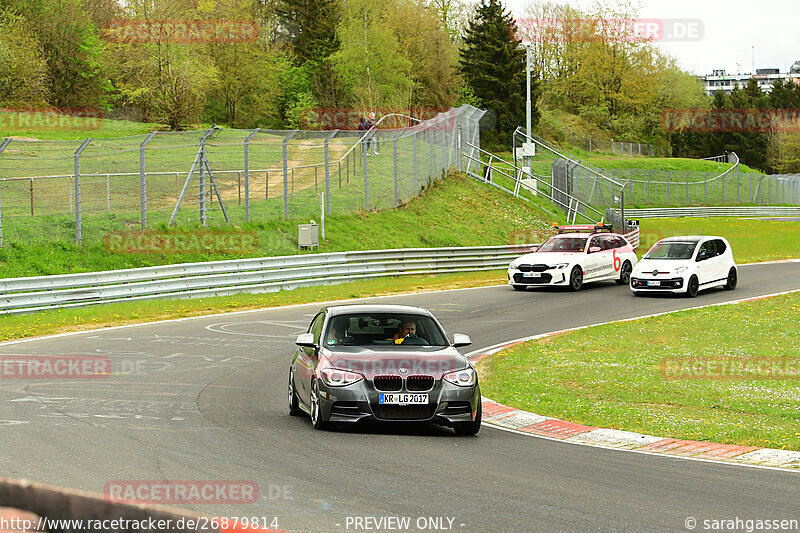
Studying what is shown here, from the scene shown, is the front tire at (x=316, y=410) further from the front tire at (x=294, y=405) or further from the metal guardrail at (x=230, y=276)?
the metal guardrail at (x=230, y=276)

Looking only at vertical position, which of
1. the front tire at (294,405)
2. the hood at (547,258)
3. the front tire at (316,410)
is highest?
the front tire at (316,410)

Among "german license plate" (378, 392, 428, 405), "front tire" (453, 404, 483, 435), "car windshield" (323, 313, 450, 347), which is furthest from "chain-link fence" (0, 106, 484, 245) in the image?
"front tire" (453, 404, 483, 435)

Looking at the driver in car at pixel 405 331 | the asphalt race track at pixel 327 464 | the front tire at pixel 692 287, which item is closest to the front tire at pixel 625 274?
the front tire at pixel 692 287

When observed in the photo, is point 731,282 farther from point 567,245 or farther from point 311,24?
point 311,24

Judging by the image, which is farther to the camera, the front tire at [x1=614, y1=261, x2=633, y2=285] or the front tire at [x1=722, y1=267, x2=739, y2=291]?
the front tire at [x1=614, y1=261, x2=633, y2=285]

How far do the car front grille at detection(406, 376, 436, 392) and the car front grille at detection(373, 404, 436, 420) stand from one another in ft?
0.58

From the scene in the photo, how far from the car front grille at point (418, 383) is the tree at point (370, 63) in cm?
6509

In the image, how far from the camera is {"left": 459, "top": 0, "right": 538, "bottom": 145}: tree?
3127 inches

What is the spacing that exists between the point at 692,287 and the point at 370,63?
Answer: 176ft

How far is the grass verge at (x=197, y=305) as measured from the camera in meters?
20.2

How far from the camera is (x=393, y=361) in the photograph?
10430 millimetres

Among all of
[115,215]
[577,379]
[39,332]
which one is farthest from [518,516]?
[115,215]

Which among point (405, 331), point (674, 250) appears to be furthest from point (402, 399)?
point (674, 250)

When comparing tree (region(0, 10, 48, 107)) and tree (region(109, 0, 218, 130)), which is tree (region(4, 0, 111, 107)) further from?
tree (region(0, 10, 48, 107))
